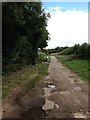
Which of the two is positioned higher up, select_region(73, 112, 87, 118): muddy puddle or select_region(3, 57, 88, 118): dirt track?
select_region(3, 57, 88, 118): dirt track

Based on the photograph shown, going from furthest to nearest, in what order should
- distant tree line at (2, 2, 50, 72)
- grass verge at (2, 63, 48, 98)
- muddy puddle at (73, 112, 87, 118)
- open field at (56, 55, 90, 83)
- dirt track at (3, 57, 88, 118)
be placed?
1. open field at (56, 55, 90, 83)
2. distant tree line at (2, 2, 50, 72)
3. grass verge at (2, 63, 48, 98)
4. dirt track at (3, 57, 88, 118)
5. muddy puddle at (73, 112, 87, 118)

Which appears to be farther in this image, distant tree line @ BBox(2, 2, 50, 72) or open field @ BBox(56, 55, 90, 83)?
open field @ BBox(56, 55, 90, 83)

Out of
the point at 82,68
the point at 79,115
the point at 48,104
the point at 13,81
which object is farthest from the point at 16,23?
the point at 79,115

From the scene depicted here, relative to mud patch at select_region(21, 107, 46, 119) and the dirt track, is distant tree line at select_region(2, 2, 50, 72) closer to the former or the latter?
the dirt track

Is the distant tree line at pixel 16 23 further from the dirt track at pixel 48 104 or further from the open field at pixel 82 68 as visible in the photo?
the dirt track at pixel 48 104

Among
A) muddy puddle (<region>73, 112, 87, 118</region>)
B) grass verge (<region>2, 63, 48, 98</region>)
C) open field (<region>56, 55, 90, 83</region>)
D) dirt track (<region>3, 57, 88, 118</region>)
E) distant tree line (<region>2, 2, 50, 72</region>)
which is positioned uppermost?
distant tree line (<region>2, 2, 50, 72</region>)

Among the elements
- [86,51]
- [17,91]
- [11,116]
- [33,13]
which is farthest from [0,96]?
[86,51]

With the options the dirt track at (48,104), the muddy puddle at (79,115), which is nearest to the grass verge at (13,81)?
the dirt track at (48,104)

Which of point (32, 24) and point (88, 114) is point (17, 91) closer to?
point (88, 114)

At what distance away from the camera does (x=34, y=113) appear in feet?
30.5

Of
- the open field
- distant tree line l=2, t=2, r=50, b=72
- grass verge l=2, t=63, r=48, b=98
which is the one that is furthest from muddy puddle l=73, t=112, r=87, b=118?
distant tree line l=2, t=2, r=50, b=72

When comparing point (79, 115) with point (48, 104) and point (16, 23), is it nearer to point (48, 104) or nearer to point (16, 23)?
point (48, 104)

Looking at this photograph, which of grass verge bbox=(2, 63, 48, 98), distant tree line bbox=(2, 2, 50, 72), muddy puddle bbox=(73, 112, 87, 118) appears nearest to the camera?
muddy puddle bbox=(73, 112, 87, 118)

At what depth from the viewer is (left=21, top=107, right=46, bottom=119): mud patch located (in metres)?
8.94
